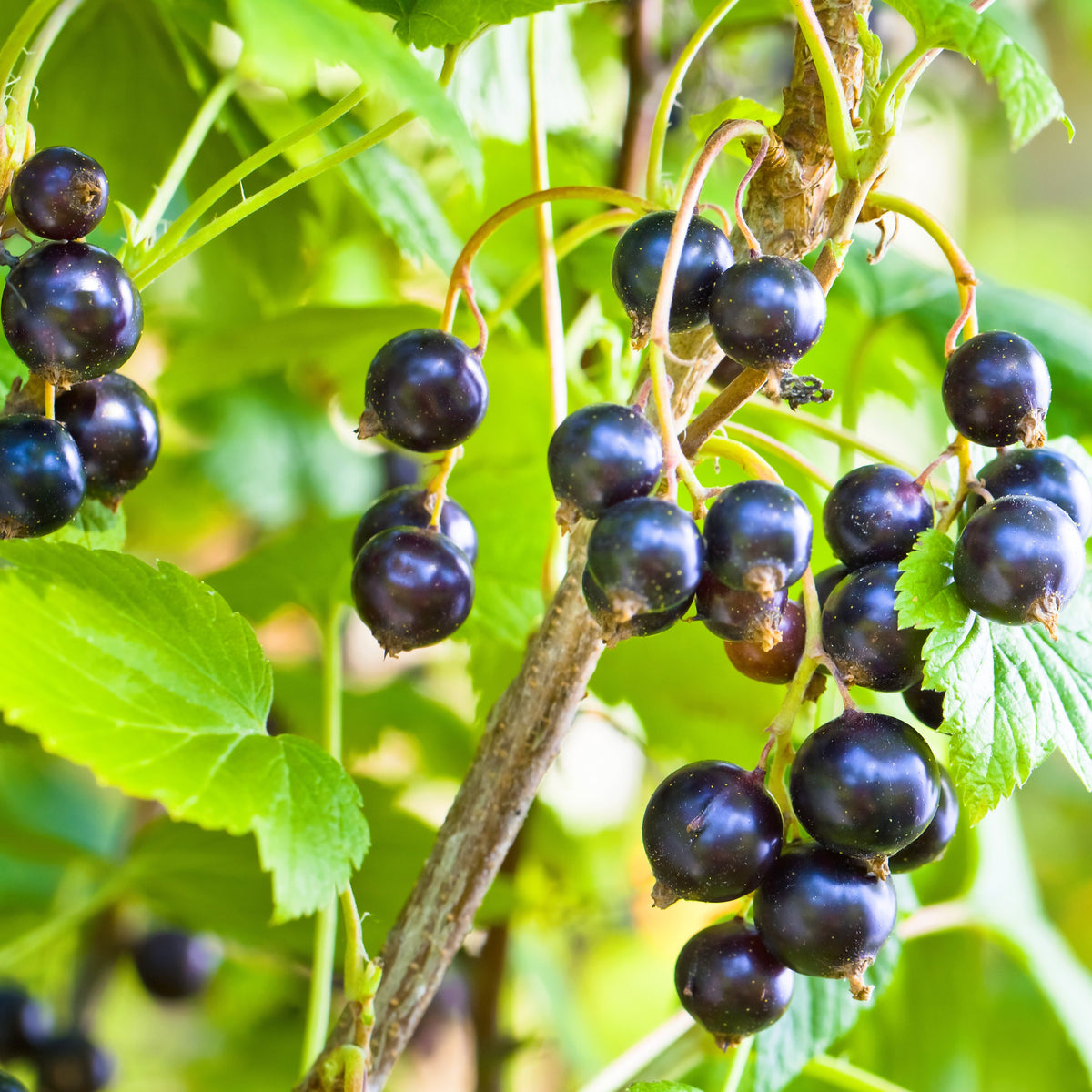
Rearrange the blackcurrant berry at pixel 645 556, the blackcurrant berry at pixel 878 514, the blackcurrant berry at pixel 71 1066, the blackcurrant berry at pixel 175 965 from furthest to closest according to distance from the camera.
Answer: the blackcurrant berry at pixel 175 965 < the blackcurrant berry at pixel 71 1066 < the blackcurrant berry at pixel 878 514 < the blackcurrant berry at pixel 645 556

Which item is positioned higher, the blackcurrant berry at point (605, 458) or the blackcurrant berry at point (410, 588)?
the blackcurrant berry at point (605, 458)

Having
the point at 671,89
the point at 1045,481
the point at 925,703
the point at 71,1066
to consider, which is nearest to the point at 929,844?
the point at 925,703

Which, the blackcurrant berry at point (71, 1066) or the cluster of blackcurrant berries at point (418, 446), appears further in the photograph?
the blackcurrant berry at point (71, 1066)

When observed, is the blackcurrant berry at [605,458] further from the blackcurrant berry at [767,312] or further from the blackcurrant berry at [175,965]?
the blackcurrant berry at [175,965]

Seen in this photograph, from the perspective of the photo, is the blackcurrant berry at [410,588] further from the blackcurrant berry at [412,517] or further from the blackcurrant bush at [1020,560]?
the blackcurrant bush at [1020,560]

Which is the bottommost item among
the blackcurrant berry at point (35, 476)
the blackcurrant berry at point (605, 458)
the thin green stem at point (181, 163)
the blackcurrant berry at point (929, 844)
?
the blackcurrant berry at point (929, 844)

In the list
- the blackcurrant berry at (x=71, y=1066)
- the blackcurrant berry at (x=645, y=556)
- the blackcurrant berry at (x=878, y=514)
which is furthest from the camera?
the blackcurrant berry at (x=71, y=1066)

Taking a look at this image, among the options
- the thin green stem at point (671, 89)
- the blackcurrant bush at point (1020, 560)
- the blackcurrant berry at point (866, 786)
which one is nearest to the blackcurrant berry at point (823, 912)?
the blackcurrant berry at point (866, 786)
